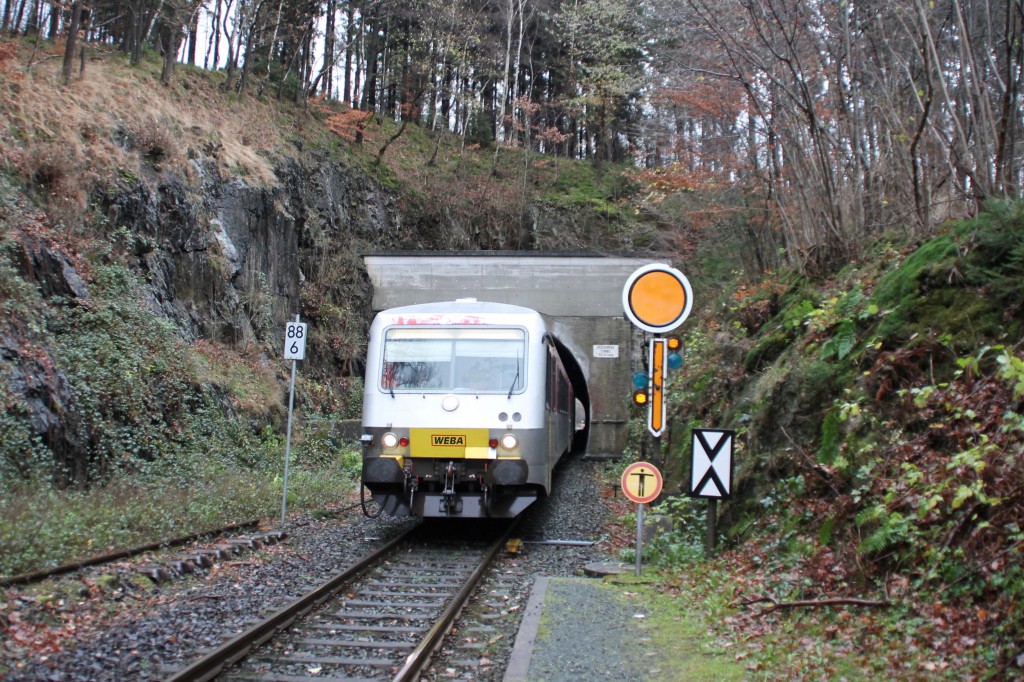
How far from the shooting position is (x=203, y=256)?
18.2 metres

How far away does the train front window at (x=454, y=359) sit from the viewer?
11086mm

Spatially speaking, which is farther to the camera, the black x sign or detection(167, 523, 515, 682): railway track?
the black x sign

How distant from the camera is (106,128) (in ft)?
57.0

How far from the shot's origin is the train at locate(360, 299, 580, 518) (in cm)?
1067

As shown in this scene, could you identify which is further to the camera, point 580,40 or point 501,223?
point 580,40

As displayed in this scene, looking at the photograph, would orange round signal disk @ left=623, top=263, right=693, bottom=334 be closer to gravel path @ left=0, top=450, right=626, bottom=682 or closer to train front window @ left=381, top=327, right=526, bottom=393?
train front window @ left=381, top=327, right=526, bottom=393

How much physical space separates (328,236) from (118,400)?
1288 cm

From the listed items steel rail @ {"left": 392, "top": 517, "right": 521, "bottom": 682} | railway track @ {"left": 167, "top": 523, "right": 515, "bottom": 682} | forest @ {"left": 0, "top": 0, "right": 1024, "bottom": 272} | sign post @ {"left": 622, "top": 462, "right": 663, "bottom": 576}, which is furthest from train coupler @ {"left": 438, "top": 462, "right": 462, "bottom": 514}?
forest @ {"left": 0, "top": 0, "right": 1024, "bottom": 272}

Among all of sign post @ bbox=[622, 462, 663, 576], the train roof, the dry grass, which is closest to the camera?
sign post @ bbox=[622, 462, 663, 576]

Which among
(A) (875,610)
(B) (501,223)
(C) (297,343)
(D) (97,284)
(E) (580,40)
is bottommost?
(A) (875,610)

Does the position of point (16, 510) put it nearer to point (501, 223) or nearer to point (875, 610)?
point (875, 610)

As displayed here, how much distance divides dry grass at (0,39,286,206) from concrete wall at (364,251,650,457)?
4.39 m

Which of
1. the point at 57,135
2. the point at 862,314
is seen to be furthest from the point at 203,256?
the point at 862,314

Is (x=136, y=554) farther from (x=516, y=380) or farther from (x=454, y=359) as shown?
(x=516, y=380)
